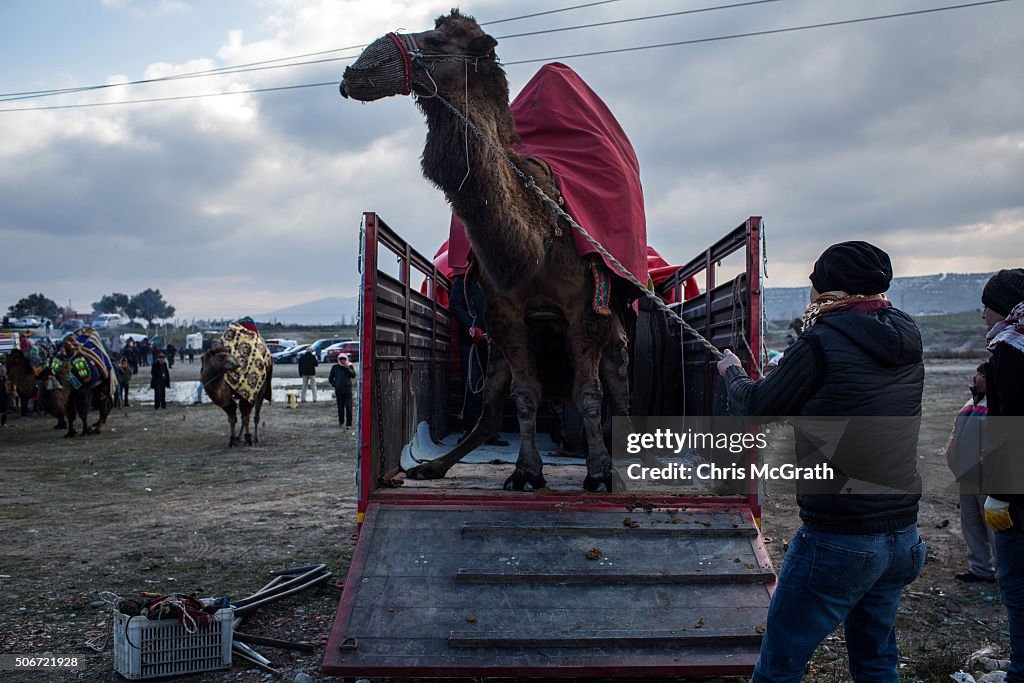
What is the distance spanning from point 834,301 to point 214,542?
644cm

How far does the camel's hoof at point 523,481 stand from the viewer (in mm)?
5250

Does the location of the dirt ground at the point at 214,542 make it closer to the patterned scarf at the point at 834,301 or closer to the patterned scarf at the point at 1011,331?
the patterned scarf at the point at 1011,331

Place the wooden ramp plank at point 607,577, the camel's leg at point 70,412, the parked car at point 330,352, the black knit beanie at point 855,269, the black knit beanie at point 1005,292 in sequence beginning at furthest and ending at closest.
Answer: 1. the parked car at point 330,352
2. the camel's leg at point 70,412
3. the wooden ramp plank at point 607,577
4. the black knit beanie at point 1005,292
5. the black knit beanie at point 855,269

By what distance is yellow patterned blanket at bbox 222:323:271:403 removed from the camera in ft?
46.5

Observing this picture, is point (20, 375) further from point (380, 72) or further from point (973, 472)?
point (973, 472)

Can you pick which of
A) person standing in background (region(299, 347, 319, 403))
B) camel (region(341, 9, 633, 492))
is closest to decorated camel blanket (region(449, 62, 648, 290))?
camel (region(341, 9, 633, 492))

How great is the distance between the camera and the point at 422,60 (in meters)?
4.39

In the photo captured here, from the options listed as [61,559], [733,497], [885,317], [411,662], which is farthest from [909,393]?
[61,559]

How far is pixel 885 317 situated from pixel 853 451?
0.51 meters

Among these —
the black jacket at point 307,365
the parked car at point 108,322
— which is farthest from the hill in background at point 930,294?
the black jacket at point 307,365

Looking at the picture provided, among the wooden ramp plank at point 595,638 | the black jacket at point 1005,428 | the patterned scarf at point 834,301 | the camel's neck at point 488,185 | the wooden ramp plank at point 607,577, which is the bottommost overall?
the wooden ramp plank at point 595,638

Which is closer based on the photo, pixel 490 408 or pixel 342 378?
pixel 490 408

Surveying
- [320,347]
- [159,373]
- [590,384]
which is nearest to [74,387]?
[159,373]

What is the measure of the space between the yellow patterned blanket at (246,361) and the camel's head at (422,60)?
1083 cm
